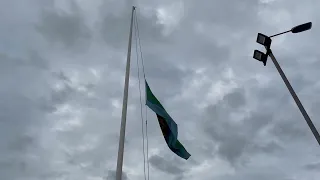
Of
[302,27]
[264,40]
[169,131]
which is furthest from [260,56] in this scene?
[169,131]

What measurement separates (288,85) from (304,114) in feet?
6.22

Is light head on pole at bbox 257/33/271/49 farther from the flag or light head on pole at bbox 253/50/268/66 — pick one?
the flag

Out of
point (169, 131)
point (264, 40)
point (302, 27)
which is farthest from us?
point (169, 131)

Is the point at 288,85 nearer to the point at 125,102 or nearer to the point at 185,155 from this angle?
the point at 185,155

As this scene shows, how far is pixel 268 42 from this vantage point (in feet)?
64.6

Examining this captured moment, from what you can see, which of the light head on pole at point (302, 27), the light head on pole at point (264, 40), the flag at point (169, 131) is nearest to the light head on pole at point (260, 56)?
the light head on pole at point (264, 40)

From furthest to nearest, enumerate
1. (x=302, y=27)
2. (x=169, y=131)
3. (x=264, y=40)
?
(x=169, y=131) → (x=264, y=40) → (x=302, y=27)

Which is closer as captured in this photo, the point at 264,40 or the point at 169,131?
the point at 264,40

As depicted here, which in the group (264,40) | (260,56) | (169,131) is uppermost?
(264,40)

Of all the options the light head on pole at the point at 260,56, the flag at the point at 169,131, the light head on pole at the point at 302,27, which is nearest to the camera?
the light head on pole at the point at 302,27

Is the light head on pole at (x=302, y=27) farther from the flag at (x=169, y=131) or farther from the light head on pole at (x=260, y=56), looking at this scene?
the flag at (x=169, y=131)

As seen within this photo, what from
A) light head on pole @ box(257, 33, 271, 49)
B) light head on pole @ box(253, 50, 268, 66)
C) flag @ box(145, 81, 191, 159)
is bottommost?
flag @ box(145, 81, 191, 159)

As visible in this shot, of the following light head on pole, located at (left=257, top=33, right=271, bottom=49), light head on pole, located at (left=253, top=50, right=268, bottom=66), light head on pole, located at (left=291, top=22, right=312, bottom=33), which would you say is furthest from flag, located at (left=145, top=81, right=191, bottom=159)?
light head on pole, located at (left=291, top=22, right=312, bottom=33)

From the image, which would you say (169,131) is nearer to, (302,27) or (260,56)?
(260,56)
